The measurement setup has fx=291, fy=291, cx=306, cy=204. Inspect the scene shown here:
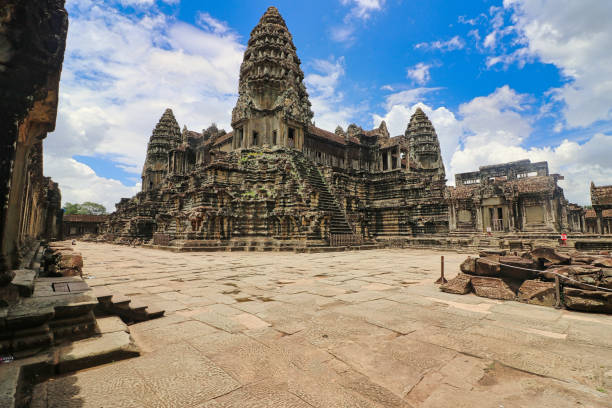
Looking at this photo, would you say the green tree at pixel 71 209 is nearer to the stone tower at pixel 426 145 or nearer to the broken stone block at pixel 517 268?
the stone tower at pixel 426 145

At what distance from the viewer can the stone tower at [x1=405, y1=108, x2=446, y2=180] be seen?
4478cm

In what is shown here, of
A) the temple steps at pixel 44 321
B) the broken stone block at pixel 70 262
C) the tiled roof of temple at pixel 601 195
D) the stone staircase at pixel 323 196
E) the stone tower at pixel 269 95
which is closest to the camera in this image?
the temple steps at pixel 44 321

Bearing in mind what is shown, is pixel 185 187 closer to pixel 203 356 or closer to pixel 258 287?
pixel 258 287

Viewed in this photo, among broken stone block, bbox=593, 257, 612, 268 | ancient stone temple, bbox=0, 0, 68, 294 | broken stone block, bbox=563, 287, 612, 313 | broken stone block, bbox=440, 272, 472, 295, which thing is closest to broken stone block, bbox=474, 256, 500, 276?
broken stone block, bbox=440, 272, 472, 295

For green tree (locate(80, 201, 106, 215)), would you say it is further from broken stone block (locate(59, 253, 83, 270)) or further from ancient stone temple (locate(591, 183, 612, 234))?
ancient stone temple (locate(591, 183, 612, 234))

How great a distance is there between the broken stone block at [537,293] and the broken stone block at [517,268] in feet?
0.91

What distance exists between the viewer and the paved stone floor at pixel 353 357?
253 cm

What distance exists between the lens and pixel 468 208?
97.4ft

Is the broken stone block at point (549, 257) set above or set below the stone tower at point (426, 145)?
below

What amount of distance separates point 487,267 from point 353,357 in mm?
5012

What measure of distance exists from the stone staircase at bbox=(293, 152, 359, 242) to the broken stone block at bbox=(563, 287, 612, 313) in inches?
637

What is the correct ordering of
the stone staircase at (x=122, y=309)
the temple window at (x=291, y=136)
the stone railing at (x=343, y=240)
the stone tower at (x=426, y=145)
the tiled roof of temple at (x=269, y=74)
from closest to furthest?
the stone staircase at (x=122, y=309)
the stone railing at (x=343, y=240)
the tiled roof of temple at (x=269, y=74)
the temple window at (x=291, y=136)
the stone tower at (x=426, y=145)

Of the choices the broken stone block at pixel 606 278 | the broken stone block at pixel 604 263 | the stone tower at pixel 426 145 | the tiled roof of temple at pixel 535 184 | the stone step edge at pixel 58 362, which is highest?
the stone tower at pixel 426 145

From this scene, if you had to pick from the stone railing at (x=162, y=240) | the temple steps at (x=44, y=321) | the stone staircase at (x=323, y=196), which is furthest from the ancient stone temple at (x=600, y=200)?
the stone railing at (x=162, y=240)
